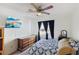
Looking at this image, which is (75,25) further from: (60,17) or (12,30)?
(12,30)

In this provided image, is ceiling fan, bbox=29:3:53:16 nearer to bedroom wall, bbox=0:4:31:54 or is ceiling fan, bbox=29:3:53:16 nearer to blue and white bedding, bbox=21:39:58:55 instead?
bedroom wall, bbox=0:4:31:54

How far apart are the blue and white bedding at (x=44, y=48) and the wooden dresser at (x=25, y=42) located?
0.14 ft

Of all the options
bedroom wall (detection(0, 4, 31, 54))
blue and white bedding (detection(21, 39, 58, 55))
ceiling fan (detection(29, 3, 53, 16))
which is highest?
ceiling fan (detection(29, 3, 53, 16))

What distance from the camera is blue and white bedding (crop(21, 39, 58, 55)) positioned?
1.29m

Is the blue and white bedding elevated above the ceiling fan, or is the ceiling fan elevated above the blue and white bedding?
the ceiling fan

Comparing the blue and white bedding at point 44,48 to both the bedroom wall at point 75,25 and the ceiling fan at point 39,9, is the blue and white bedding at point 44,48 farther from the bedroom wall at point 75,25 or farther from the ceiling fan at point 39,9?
the ceiling fan at point 39,9

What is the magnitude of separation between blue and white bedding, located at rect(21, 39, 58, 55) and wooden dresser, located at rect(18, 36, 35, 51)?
43mm

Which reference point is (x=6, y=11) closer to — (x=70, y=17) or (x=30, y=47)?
(x=30, y=47)

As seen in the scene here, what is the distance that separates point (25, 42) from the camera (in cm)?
132

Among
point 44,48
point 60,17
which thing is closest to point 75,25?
point 60,17

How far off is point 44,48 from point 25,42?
24 centimetres

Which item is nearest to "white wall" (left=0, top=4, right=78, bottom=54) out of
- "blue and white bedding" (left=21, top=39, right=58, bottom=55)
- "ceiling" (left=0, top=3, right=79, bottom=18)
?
"ceiling" (left=0, top=3, right=79, bottom=18)
